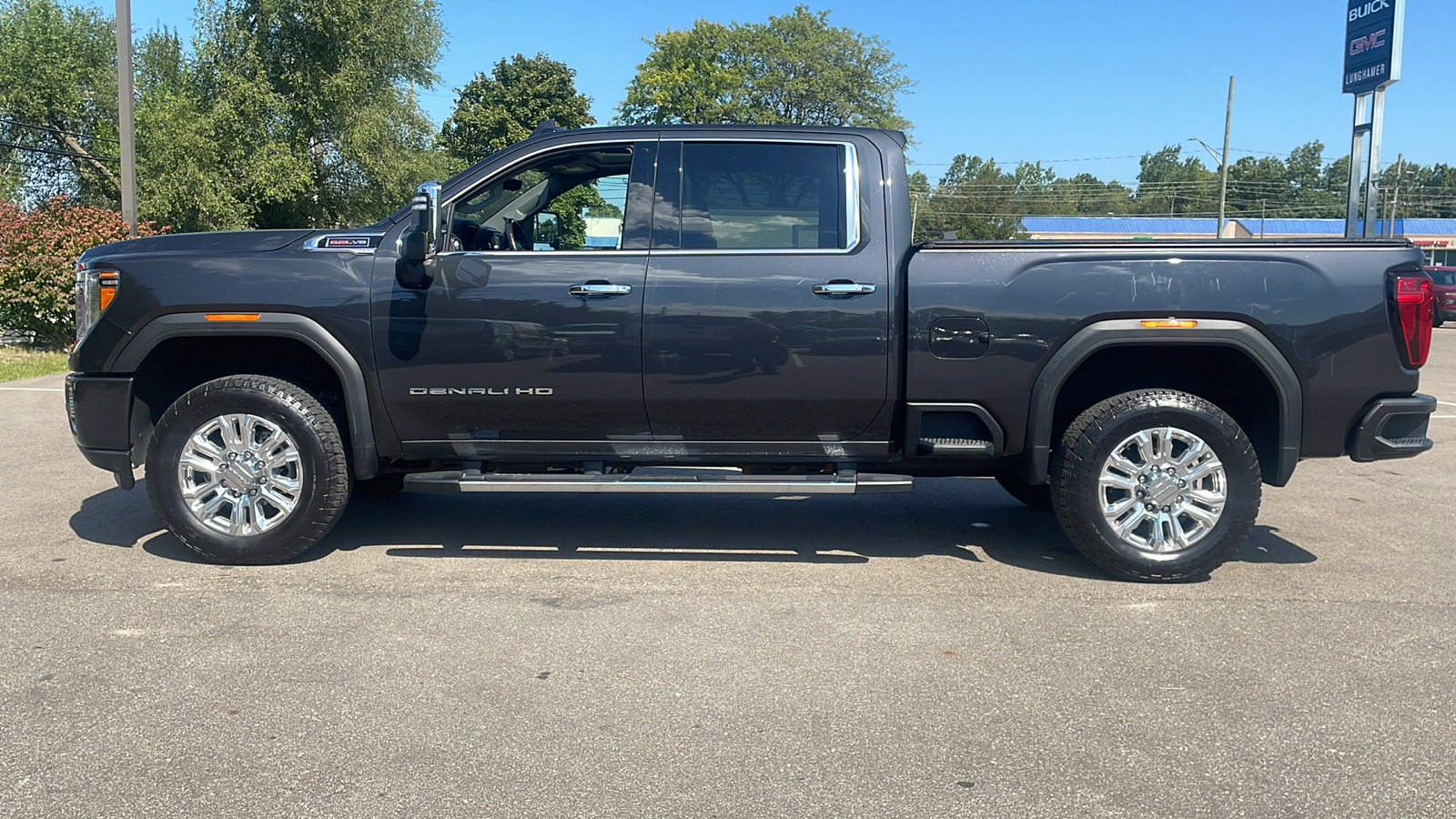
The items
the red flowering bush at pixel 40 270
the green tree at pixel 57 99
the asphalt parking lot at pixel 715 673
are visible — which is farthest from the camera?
the green tree at pixel 57 99

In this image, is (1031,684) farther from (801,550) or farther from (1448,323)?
(1448,323)

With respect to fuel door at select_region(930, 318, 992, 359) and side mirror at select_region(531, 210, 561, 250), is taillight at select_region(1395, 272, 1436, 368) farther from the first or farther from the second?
side mirror at select_region(531, 210, 561, 250)

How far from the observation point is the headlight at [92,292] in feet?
17.1

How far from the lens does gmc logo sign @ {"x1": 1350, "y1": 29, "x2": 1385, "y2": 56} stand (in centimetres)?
2006

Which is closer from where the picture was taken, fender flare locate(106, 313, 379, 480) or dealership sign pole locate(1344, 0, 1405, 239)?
fender flare locate(106, 313, 379, 480)

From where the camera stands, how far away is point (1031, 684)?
3.93 m

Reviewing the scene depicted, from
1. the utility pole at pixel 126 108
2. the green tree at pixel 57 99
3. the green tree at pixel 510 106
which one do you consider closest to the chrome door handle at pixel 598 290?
the utility pole at pixel 126 108

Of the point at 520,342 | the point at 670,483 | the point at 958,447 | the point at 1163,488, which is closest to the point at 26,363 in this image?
the point at 520,342

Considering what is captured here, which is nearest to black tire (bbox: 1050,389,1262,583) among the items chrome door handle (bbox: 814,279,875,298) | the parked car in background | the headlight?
chrome door handle (bbox: 814,279,875,298)

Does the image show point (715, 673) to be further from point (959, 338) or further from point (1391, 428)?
point (1391, 428)

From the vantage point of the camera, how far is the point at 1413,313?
16.1ft

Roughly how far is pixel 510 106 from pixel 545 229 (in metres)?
51.3

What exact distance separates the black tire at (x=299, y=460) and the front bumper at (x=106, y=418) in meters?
0.14

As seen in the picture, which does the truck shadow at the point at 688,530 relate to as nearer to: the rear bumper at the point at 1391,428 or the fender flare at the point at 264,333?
the rear bumper at the point at 1391,428
